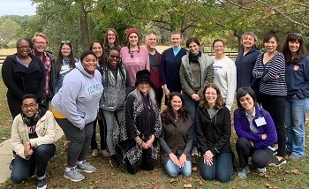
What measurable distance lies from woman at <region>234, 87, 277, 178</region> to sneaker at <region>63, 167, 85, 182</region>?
2.47 m

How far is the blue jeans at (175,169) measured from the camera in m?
4.73

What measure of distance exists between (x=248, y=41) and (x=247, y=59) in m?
0.30

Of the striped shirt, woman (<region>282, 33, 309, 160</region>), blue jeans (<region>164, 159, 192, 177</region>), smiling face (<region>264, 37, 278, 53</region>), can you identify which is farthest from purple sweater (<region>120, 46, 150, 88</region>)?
woman (<region>282, 33, 309, 160</region>)

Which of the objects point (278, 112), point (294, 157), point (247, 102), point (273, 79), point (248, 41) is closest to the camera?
point (247, 102)

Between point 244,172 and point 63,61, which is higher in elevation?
point 63,61

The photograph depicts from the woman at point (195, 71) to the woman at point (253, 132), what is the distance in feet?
2.22

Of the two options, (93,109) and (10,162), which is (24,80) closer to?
(93,109)

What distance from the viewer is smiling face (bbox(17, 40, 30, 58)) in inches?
172

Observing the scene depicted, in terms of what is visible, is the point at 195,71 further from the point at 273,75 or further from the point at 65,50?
the point at 65,50

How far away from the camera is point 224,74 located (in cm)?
515

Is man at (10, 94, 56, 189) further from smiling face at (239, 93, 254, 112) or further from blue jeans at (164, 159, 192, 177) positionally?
smiling face at (239, 93, 254, 112)

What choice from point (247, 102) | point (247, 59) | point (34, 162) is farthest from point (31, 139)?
point (247, 59)

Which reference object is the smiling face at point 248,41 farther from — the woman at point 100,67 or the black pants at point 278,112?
the woman at point 100,67

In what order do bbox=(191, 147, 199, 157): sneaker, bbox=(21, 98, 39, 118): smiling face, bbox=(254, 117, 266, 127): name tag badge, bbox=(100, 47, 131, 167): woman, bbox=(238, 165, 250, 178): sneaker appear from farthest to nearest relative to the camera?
1. bbox=(191, 147, 199, 157): sneaker
2. bbox=(100, 47, 131, 167): woman
3. bbox=(238, 165, 250, 178): sneaker
4. bbox=(254, 117, 266, 127): name tag badge
5. bbox=(21, 98, 39, 118): smiling face
